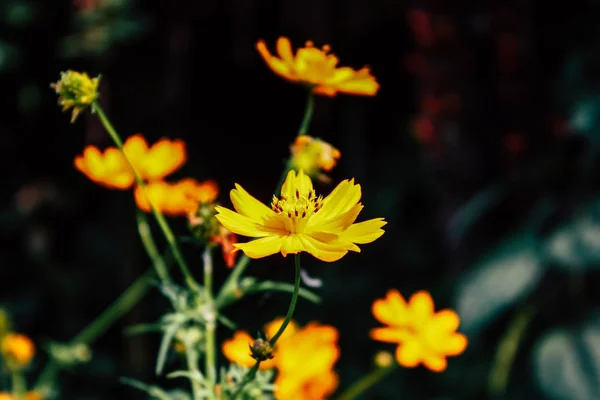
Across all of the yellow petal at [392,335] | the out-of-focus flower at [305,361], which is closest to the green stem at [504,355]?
the out-of-focus flower at [305,361]

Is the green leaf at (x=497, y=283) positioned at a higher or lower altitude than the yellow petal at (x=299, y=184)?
higher

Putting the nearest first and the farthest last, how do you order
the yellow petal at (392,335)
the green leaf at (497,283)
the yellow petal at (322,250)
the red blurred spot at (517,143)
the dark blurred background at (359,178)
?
the yellow petal at (322,250), the yellow petal at (392,335), the green leaf at (497,283), the dark blurred background at (359,178), the red blurred spot at (517,143)

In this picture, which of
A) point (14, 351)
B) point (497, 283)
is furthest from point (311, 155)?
point (497, 283)

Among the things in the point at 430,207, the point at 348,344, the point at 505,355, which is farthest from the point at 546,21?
the point at 348,344

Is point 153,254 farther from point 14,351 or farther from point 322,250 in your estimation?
point 14,351

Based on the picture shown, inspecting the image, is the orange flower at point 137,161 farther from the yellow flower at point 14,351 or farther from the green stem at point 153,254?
the yellow flower at point 14,351

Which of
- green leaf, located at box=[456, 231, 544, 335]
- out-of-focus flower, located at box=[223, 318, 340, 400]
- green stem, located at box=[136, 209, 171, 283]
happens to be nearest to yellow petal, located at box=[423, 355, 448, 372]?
out-of-focus flower, located at box=[223, 318, 340, 400]

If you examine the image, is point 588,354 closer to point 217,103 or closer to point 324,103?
point 324,103
